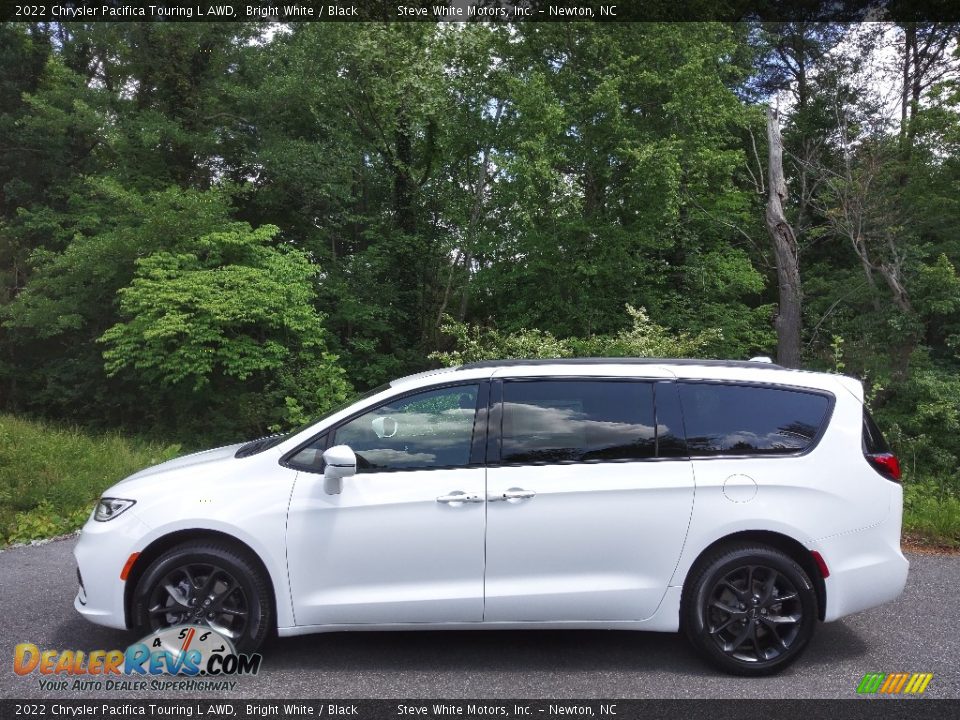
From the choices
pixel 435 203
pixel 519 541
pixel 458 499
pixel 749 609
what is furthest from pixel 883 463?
pixel 435 203

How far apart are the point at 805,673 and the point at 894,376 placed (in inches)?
556

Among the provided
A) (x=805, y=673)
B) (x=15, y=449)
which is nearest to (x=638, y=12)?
(x=15, y=449)

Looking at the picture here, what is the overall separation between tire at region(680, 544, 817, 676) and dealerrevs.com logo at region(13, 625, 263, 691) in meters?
2.48

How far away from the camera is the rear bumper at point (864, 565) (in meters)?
4.15

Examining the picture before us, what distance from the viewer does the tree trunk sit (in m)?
15.5

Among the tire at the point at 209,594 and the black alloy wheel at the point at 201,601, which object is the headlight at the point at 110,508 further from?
the black alloy wheel at the point at 201,601

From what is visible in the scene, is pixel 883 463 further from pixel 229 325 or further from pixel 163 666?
pixel 229 325

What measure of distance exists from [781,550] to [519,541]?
1.49 m

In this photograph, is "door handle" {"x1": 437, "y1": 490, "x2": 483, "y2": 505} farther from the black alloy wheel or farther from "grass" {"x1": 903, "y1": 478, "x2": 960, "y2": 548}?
"grass" {"x1": 903, "y1": 478, "x2": 960, "y2": 548}

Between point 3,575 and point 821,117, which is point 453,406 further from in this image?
point 821,117

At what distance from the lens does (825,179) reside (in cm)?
1842

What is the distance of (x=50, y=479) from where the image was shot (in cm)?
869

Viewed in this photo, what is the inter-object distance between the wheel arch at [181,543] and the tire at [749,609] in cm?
233

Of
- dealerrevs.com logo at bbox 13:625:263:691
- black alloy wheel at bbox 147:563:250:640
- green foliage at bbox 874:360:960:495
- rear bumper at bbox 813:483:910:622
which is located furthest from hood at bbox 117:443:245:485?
green foliage at bbox 874:360:960:495
